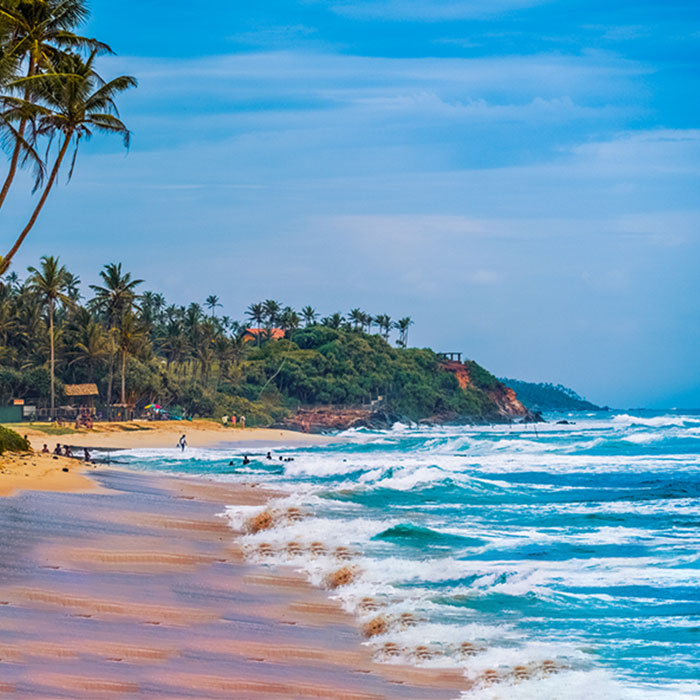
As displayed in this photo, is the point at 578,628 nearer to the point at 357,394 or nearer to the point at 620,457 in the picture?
the point at 620,457

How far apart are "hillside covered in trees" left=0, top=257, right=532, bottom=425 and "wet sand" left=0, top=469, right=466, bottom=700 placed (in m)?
46.6

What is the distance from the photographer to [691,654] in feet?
28.7

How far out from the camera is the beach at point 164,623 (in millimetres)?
6883

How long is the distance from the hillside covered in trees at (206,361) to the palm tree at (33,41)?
103 feet

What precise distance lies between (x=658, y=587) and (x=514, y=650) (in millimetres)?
4248

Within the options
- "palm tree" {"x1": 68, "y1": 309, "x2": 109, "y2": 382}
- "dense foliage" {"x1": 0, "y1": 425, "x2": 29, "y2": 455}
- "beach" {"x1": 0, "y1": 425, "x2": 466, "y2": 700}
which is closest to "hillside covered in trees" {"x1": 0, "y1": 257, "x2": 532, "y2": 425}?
"palm tree" {"x1": 68, "y1": 309, "x2": 109, "y2": 382}

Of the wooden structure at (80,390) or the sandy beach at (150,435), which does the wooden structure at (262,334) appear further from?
the wooden structure at (80,390)

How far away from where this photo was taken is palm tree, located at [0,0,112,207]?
23873 mm

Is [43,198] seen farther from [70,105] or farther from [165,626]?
[165,626]

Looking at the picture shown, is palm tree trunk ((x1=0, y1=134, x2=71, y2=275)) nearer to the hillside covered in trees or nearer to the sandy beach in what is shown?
the sandy beach

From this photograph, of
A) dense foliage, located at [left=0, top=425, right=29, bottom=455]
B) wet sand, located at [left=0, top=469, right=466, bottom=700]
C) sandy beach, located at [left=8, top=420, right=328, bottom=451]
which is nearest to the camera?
wet sand, located at [left=0, top=469, right=466, bottom=700]

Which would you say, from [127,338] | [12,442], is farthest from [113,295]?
[12,442]

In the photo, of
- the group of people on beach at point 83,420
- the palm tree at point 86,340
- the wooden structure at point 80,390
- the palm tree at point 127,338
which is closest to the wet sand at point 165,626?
the group of people on beach at point 83,420

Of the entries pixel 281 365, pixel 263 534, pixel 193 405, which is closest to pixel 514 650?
pixel 263 534
